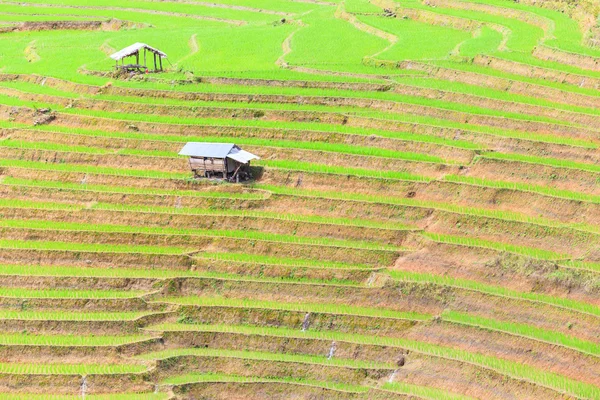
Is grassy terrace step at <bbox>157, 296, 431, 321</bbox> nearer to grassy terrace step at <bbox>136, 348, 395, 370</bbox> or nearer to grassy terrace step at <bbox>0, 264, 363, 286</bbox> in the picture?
grassy terrace step at <bbox>0, 264, 363, 286</bbox>

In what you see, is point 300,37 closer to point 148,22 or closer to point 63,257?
point 148,22

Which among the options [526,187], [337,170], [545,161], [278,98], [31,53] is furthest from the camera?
[31,53]

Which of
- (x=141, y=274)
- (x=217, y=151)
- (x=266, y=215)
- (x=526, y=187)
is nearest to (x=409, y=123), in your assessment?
(x=526, y=187)

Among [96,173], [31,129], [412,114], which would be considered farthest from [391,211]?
[31,129]

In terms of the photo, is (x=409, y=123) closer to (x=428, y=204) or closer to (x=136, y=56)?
(x=428, y=204)

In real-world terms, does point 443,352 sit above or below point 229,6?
below

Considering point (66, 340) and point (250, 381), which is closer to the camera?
point (250, 381)
